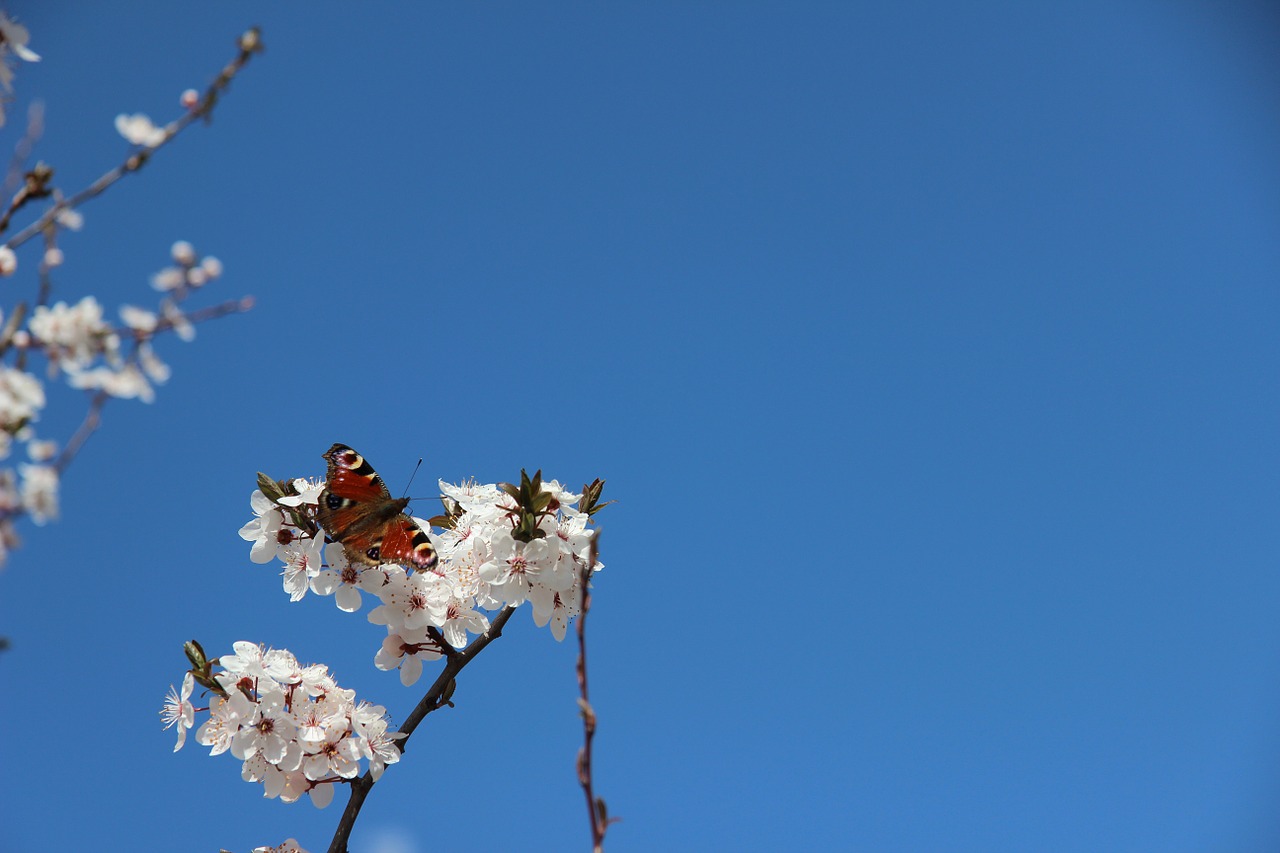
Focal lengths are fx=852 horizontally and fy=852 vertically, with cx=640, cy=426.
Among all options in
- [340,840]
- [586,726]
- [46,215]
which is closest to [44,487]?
[46,215]

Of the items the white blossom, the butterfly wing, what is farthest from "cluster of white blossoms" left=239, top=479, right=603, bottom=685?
the white blossom

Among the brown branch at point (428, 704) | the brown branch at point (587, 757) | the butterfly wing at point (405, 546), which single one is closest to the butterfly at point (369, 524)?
the butterfly wing at point (405, 546)

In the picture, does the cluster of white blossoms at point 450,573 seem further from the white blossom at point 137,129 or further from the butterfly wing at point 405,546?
the white blossom at point 137,129

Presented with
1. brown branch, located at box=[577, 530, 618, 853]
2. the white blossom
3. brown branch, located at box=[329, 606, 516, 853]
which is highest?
the white blossom

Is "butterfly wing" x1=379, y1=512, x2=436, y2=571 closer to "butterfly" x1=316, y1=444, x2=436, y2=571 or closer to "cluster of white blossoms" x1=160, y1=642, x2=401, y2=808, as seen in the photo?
"butterfly" x1=316, y1=444, x2=436, y2=571

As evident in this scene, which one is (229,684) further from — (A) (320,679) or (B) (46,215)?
(B) (46,215)

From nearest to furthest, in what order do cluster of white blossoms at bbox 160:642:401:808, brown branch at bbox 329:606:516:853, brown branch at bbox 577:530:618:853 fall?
brown branch at bbox 577:530:618:853
brown branch at bbox 329:606:516:853
cluster of white blossoms at bbox 160:642:401:808
